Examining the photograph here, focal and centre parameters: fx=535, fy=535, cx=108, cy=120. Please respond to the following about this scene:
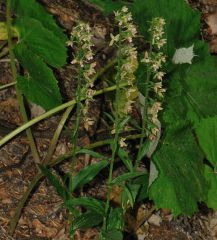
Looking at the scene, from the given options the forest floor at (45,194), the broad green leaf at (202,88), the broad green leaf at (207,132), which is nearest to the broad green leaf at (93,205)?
the forest floor at (45,194)

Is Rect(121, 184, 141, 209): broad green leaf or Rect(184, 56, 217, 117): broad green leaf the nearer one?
Rect(121, 184, 141, 209): broad green leaf

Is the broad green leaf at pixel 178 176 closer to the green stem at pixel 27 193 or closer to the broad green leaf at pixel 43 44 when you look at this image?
the green stem at pixel 27 193

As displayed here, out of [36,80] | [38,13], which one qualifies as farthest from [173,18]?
[36,80]

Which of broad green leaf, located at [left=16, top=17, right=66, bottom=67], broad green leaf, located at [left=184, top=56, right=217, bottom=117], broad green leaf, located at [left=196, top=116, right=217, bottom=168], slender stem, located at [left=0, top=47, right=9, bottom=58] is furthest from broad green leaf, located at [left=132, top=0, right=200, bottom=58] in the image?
slender stem, located at [left=0, top=47, right=9, bottom=58]

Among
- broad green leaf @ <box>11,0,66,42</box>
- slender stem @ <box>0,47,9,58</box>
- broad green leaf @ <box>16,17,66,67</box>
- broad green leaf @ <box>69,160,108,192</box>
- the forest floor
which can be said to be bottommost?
the forest floor

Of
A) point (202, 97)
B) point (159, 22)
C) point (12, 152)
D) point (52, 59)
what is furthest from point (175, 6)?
point (12, 152)

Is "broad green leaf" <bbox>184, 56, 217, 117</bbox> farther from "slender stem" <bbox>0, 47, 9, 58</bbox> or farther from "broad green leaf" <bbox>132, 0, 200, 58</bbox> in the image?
"slender stem" <bbox>0, 47, 9, 58</bbox>
